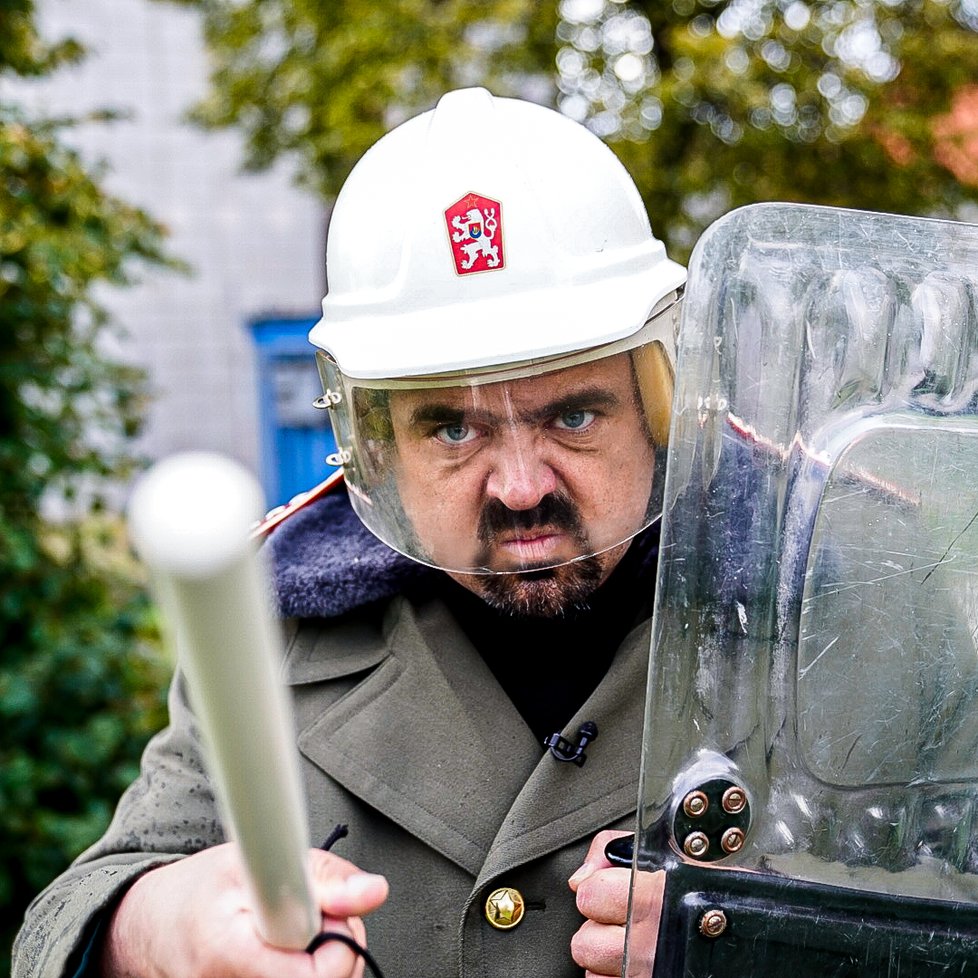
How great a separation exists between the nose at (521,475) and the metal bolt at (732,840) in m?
0.59

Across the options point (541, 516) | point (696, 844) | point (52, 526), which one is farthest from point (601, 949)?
point (52, 526)

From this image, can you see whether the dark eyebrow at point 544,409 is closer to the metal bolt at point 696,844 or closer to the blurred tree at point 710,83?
the metal bolt at point 696,844

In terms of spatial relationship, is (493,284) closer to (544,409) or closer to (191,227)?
(544,409)

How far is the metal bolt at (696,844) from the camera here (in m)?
1.24

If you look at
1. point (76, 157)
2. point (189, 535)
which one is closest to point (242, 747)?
point (189, 535)

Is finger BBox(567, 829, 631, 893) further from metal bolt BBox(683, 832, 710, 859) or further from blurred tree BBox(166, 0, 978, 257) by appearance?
blurred tree BBox(166, 0, 978, 257)

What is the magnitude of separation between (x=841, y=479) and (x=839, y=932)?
0.47 m

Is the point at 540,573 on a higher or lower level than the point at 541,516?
lower

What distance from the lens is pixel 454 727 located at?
6.03ft

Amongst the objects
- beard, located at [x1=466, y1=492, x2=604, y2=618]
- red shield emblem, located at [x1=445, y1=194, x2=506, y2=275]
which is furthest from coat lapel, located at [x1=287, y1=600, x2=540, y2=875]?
red shield emblem, located at [x1=445, y1=194, x2=506, y2=275]

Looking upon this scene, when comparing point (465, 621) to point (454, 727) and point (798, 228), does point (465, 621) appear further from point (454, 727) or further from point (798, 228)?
point (798, 228)

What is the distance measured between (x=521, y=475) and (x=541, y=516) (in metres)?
0.07

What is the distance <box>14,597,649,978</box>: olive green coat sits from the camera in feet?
5.59

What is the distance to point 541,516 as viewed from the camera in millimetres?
1734
